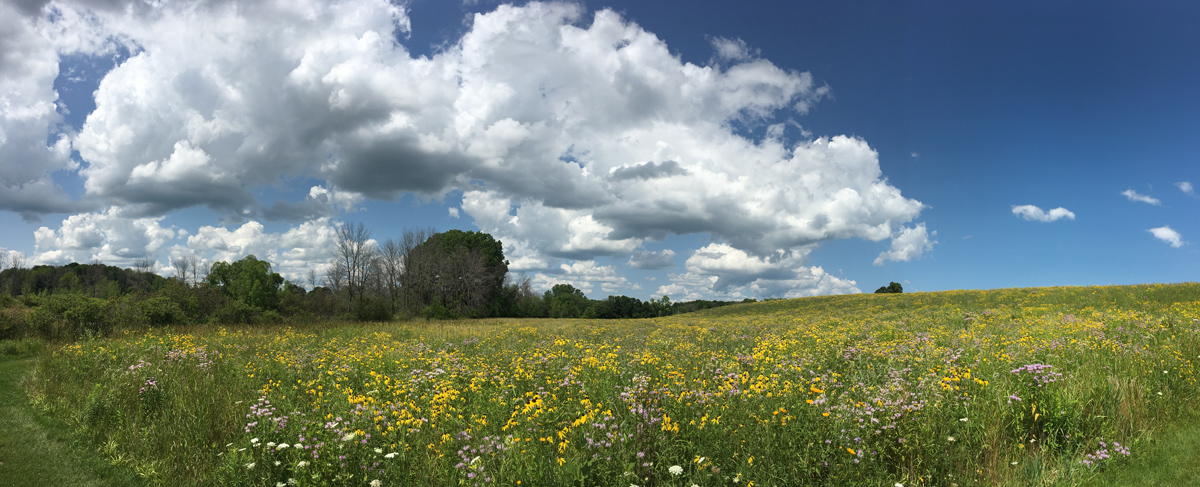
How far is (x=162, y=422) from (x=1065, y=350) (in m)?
15.3

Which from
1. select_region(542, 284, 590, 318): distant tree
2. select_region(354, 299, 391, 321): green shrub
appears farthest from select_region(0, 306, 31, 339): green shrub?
select_region(542, 284, 590, 318): distant tree

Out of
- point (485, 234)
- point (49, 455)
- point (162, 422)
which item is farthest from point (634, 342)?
point (485, 234)

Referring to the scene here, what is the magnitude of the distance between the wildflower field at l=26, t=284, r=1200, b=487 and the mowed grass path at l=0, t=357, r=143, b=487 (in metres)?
0.23

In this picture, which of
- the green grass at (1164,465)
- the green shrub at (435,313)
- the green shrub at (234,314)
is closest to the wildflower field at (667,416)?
the green grass at (1164,465)

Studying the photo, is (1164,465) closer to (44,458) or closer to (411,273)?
(44,458)

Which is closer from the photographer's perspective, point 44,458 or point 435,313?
point 44,458

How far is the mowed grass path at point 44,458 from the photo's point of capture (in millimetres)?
6645

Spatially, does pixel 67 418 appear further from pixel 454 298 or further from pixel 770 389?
pixel 454 298

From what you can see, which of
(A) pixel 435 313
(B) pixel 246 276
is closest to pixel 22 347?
(A) pixel 435 313

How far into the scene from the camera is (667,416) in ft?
17.0

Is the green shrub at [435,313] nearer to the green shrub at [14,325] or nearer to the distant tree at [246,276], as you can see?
the distant tree at [246,276]

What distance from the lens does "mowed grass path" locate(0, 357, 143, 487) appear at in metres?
6.64

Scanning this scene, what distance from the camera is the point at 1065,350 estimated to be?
9.03 metres

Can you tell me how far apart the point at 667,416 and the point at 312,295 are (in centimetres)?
3931
